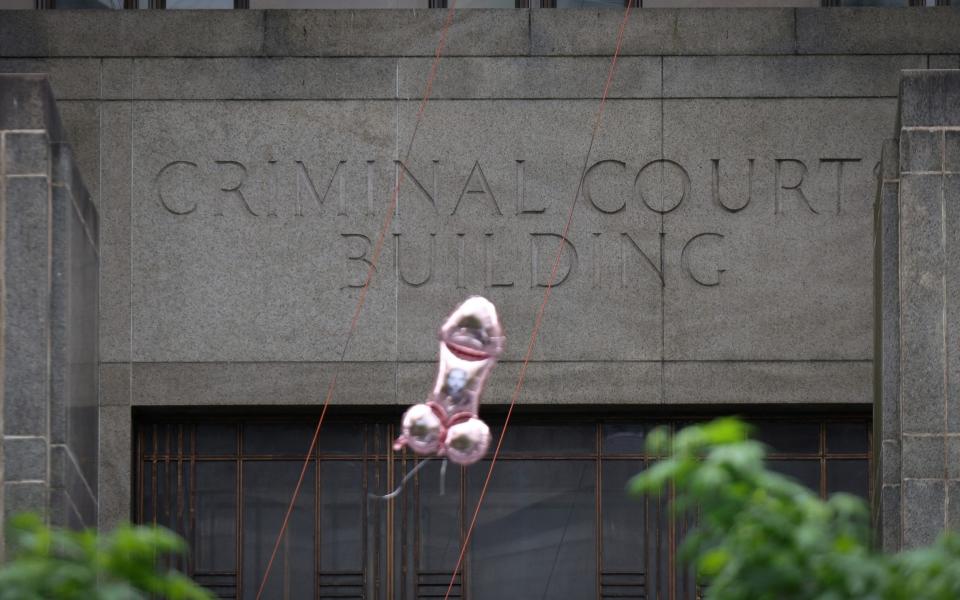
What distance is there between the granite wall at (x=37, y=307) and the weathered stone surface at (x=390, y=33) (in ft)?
16.2

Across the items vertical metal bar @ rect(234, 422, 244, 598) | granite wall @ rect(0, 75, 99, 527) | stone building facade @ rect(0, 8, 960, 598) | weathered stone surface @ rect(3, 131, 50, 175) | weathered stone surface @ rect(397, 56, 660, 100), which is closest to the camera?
granite wall @ rect(0, 75, 99, 527)

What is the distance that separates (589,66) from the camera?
20.1 m

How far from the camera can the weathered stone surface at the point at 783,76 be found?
65.8ft

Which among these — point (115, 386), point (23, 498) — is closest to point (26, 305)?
point (23, 498)

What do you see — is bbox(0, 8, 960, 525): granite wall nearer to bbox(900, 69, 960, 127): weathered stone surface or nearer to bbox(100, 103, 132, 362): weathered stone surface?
bbox(100, 103, 132, 362): weathered stone surface

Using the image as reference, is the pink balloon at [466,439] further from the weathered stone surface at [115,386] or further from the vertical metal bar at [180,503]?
the weathered stone surface at [115,386]

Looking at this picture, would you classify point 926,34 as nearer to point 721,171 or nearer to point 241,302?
point 721,171

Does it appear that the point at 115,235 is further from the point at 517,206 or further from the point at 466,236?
the point at 517,206

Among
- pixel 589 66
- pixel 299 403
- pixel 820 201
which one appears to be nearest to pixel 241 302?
pixel 299 403

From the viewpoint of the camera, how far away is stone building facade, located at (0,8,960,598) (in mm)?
19734

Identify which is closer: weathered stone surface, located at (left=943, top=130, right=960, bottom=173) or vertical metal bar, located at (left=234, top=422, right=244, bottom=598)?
weathered stone surface, located at (left=943, top=130, right=960, bottom=173)

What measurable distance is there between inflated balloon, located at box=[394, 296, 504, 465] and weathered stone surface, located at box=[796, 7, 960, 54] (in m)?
6.79

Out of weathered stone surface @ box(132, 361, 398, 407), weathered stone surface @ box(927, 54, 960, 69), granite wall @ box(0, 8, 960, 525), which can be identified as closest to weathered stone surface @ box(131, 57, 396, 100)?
granite wall @ box(0, 8, 960, 525)

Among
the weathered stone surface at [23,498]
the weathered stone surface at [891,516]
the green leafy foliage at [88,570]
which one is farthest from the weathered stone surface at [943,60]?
the green leafy foliage at [88,570]
